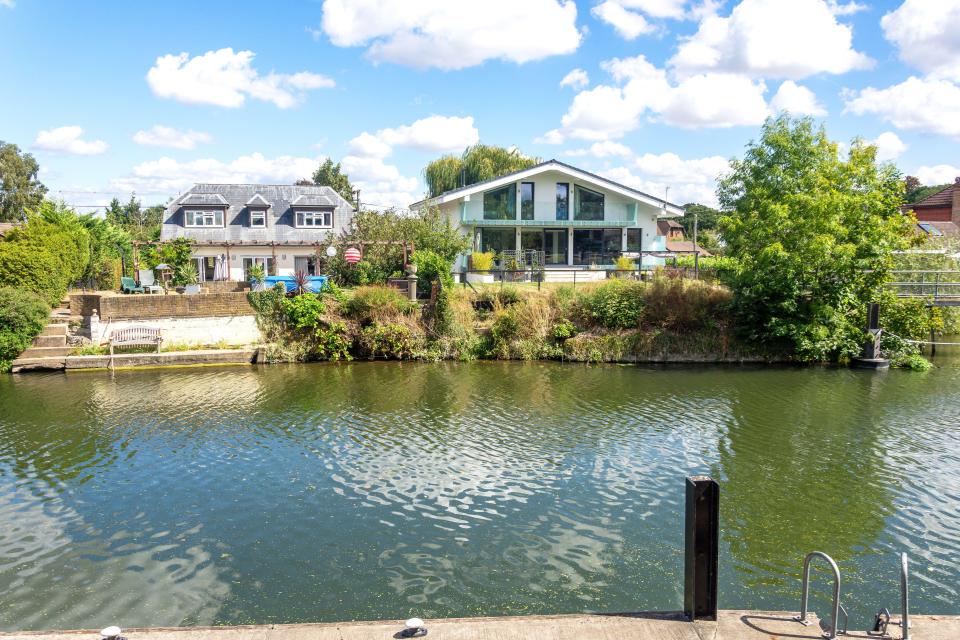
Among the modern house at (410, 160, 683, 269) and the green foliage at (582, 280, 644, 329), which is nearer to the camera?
the green foliage at (582, 280, 644, 329)

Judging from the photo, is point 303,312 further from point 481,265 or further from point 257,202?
point 257,202

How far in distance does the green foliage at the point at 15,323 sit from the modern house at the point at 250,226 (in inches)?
584

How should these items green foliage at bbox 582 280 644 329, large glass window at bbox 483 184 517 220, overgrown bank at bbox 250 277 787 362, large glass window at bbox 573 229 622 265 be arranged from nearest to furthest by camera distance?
overgrown bank at bbox 250 277 787 362
green foliage at bbox 582 280 644 329
large glass window at bbox 483 184 517 220
large glass window at bbox 573 229 622 265

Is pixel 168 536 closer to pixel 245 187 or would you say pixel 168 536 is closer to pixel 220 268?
pixel 220 268

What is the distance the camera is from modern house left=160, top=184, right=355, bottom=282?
127 ft

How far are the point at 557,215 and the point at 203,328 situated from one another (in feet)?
64.3

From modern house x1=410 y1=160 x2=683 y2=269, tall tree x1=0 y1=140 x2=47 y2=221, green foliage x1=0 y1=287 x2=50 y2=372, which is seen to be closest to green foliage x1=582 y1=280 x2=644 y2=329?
modern house x1=410 y1=160 x2=683 y2=269

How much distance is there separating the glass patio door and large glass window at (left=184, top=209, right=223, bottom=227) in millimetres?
19321

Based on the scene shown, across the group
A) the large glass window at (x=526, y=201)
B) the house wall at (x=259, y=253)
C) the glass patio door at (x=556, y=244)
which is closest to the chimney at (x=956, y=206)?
the glass patio door at (x=556, y=244)

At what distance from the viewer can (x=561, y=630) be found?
5.93 metres

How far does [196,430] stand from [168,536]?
579 centimetres

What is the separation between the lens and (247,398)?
717 inches

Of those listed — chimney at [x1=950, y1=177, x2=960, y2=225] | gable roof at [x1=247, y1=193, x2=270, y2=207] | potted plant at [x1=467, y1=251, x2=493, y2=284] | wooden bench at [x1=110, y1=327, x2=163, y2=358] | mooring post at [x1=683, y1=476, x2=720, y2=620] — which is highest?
chimney at [x1=950, y1=177, x2=960, y2=225]

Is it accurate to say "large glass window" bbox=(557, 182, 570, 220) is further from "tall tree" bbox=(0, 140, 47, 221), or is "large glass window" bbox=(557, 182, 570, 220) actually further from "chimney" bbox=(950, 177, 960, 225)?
"tall tree" bbox=(0, 140, 47, 221)
